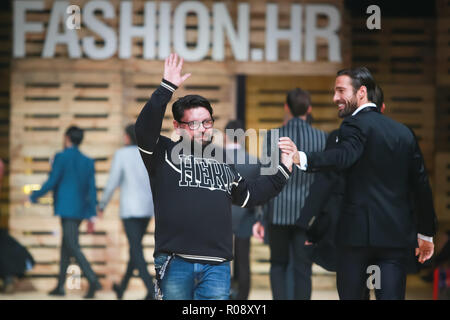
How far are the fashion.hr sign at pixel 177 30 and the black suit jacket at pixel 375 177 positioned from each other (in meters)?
4.75

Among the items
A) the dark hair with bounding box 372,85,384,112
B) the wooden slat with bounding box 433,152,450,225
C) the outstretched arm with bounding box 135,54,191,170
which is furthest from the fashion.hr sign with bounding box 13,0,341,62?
A: the outstretched arm with bounding box 135,54,191,170

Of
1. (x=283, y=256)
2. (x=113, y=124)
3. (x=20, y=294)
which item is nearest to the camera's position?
(x=283, y=256)

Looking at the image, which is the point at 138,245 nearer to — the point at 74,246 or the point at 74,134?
the point at 74,246

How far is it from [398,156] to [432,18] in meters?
6.46

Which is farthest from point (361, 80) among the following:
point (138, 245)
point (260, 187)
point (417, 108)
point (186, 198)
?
point (417, 108)

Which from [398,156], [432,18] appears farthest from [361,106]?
[432,18]

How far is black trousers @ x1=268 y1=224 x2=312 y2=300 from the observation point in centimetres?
590

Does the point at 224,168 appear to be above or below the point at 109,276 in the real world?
above

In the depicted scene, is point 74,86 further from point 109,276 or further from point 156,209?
point 156,209

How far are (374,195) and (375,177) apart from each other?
0.10 m

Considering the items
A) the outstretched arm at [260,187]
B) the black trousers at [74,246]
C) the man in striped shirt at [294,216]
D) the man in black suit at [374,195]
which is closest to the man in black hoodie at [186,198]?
the outstretched arm at [260,187]

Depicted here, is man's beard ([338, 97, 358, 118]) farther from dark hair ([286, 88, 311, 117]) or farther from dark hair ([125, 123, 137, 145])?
dark hair ([125, 123, 137, 145])

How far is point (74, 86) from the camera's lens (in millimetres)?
8977

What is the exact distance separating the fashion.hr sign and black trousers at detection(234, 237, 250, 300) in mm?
2721
